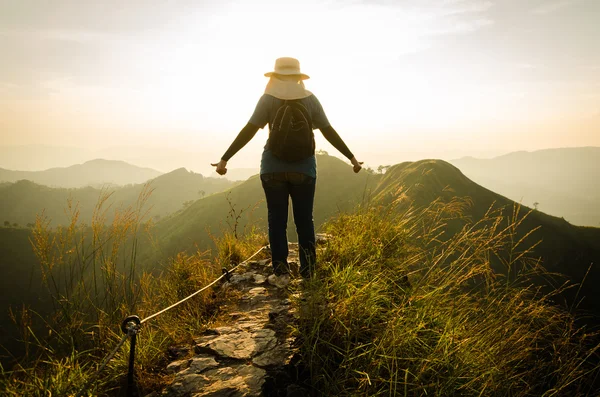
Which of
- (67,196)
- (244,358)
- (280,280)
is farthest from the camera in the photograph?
(67,196)

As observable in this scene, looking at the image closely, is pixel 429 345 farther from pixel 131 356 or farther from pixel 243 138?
pixel 243 138

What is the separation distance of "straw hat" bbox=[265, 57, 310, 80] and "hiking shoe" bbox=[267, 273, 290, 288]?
2.36 meters

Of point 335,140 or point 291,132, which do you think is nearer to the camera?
point 291,132

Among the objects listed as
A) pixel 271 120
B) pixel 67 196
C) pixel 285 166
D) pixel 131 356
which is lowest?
pixel 67 196

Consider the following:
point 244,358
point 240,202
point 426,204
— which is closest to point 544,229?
point 426,204

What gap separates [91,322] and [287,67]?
3156 mm

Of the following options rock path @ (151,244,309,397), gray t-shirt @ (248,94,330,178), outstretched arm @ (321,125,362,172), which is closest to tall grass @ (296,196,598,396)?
rock path @ (151,244,309,397)

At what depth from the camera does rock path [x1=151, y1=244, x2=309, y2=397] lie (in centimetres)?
200

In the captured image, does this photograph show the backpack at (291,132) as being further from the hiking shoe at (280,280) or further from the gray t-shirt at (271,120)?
the hiking shoe at (280,280)

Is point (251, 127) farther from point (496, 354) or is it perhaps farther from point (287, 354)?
point (496, 354)

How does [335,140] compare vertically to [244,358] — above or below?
above

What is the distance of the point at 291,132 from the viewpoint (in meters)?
3.19

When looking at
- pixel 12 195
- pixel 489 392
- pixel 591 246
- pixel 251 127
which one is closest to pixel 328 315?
pixel 489 392

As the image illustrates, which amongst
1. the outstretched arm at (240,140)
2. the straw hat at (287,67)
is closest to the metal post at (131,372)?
the outstretched arm at (240,140)
